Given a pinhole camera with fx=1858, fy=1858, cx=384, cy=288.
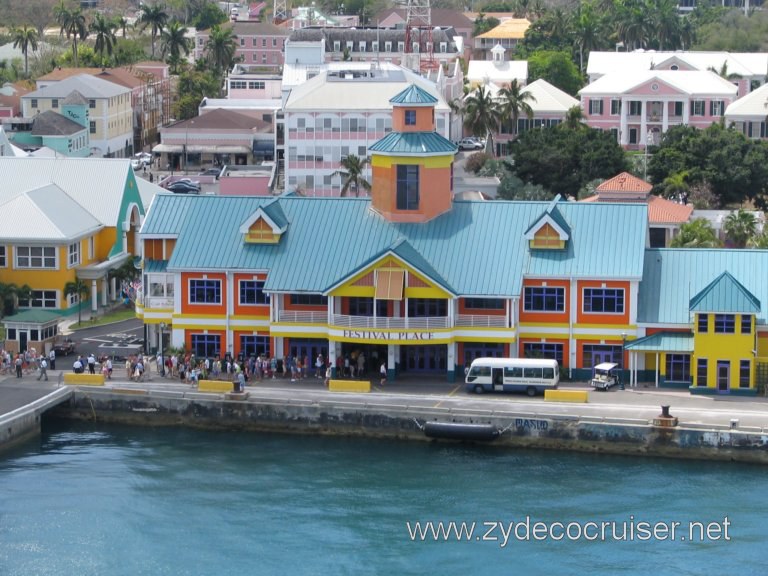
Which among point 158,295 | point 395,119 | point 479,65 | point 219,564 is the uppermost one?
point 479,65

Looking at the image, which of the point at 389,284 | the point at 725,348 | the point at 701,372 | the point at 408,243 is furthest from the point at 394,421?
the point at 725,348

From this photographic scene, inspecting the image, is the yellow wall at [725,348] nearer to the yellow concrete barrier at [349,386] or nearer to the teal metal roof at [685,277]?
the teal metal roof at [685,277]

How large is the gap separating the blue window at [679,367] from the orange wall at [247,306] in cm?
1637

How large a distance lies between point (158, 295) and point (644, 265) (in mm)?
20094

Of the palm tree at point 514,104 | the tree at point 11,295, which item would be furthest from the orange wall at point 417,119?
the palm tree at point 514,104

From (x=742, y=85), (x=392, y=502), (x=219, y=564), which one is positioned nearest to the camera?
(x=219, y=564)

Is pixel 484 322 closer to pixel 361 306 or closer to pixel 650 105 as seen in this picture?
pixel 361 306

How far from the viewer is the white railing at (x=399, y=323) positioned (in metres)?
73.2

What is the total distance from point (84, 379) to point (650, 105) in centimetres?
7950

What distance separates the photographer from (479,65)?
16188 centimetres

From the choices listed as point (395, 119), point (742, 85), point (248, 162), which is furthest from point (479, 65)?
point (395, 119)

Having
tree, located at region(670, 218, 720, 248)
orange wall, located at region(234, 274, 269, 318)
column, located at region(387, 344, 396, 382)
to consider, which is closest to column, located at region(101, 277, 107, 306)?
orange wall, located at region(234, 274, 269, 318)

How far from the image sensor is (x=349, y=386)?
238ft

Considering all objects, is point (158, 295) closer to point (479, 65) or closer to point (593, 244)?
point (593, 244)
